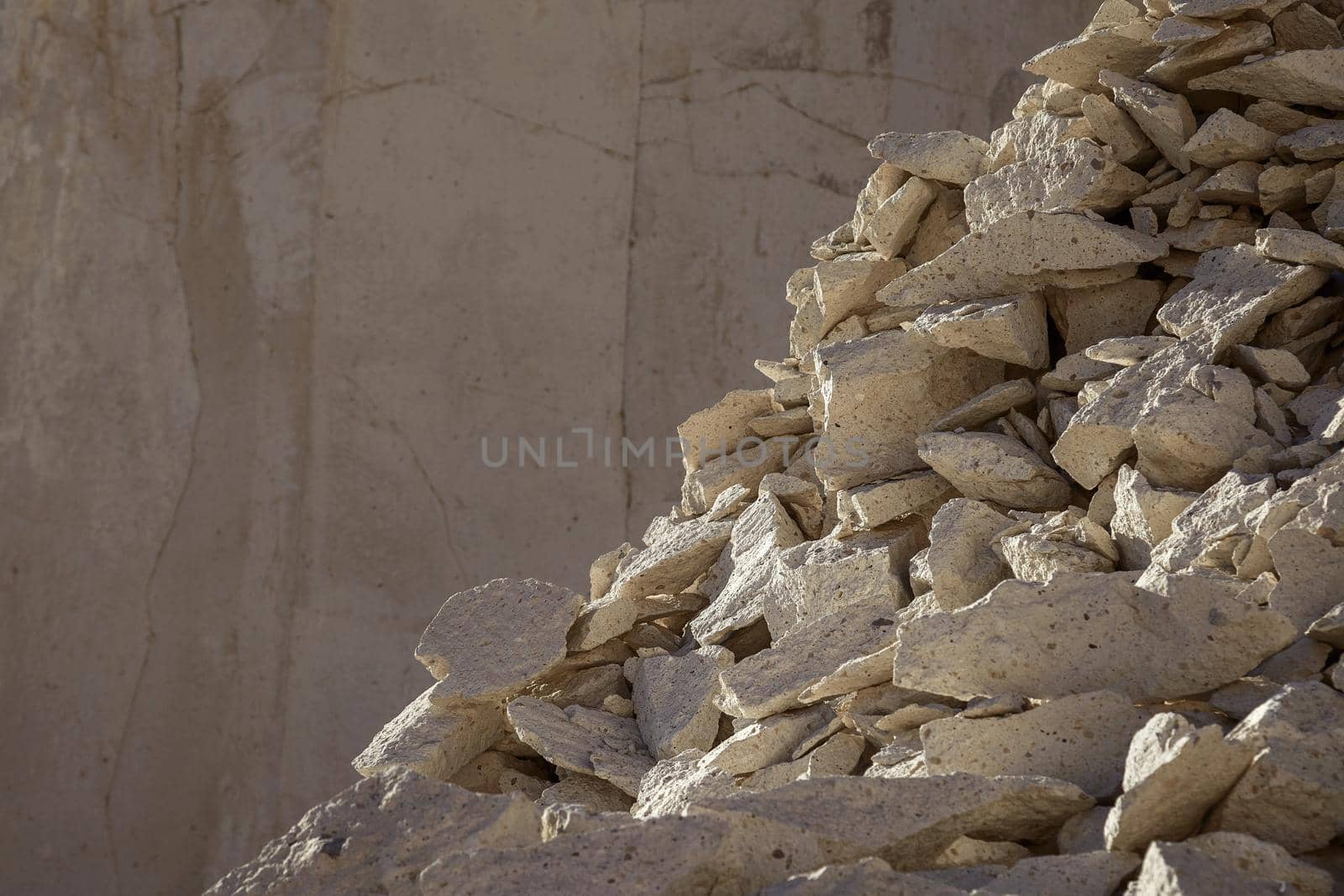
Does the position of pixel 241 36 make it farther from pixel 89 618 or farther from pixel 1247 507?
pixel 1247 507

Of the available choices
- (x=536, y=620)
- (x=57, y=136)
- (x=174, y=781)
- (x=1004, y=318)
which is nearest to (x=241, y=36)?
(x=57, y=136)

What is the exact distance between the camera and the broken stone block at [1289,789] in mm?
1263

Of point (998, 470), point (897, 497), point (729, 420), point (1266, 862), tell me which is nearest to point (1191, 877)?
point (1266, 862)

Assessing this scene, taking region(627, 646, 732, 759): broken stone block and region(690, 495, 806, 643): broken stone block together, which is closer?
region(627, 646, 732, 759): broken stone block

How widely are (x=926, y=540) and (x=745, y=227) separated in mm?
2513

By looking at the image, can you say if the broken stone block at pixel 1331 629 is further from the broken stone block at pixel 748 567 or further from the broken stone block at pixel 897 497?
the broken stone block at pixel 748 567

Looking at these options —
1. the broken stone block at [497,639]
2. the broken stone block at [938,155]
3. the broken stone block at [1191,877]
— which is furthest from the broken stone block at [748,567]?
the broken stone block at [1191,877]

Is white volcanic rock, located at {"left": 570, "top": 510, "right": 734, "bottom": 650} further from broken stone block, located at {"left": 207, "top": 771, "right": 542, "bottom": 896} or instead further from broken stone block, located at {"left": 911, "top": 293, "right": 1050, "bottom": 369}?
broken stone block, located at {"left": 207, "top": 771, "right": 542, "bottom": 896}

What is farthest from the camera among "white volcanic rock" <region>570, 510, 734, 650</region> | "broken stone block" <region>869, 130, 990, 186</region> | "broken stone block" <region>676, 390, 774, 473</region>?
"broken stone block" <region>676, 390, 774, 473</region>

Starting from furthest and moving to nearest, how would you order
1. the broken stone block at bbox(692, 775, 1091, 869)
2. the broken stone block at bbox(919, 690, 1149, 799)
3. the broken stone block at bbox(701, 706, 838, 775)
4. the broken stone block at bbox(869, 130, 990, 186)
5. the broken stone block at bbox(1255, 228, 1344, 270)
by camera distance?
1. the broken stone block at bbox(869, 130, 990, 186)
2. the broken stone block at bbox(1255, 228, 1344, 270)
3. the broken stone block at bbox(701, 706, 838, 775)
4. the broken stone block at bbox(919, 690, 1149, 799)
5. the broken stone block at bbox(692, 775, 1091, 869)

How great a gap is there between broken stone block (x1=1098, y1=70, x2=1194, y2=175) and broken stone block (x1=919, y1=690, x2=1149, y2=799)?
1.22m

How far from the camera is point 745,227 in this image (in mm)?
4684

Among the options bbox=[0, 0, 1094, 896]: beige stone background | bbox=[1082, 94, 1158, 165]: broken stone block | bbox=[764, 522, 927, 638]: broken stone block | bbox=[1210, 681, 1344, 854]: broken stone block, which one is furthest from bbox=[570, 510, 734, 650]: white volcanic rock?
bbox=[0, 0, 1094, 896]: beige stone background

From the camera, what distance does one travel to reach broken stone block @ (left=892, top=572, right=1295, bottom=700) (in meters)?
1.55
